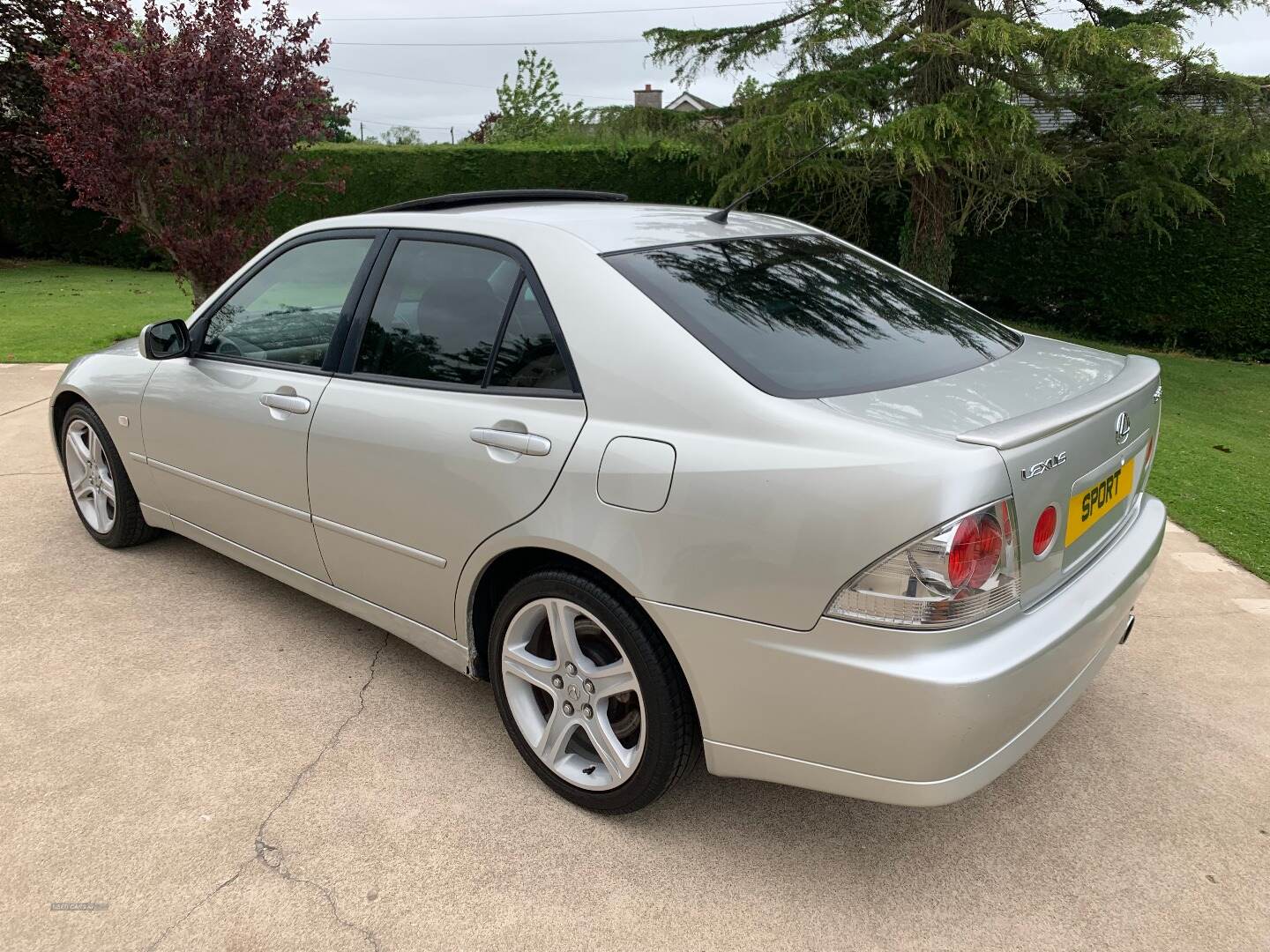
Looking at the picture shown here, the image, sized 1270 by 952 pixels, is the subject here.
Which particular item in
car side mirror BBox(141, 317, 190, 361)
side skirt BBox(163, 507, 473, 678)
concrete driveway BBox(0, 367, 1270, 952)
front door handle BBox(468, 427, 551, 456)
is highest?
car side mirror BBox(141, 317, 190, 361)

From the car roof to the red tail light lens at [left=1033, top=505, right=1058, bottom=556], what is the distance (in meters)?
1.29

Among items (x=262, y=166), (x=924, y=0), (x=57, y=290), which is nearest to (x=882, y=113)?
(x=924, y=0)

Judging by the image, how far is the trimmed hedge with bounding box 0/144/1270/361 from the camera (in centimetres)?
1122

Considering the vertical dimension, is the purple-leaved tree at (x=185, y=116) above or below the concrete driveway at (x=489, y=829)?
above

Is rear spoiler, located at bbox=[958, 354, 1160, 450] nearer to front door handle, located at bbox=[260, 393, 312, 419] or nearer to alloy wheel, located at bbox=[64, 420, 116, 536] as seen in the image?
front door handle, located at bbox=[260, 393, 312, 419]

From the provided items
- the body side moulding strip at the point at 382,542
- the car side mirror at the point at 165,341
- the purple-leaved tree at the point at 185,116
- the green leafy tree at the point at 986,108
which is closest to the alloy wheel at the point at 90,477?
the car side mirror at the point at 165,341

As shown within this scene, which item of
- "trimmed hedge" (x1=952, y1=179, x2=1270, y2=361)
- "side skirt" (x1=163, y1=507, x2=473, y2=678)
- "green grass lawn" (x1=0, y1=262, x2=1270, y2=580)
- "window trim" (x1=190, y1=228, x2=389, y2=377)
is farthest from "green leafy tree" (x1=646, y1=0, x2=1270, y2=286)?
"side skirt" (x1=163, y1=507, x2=473, y2=678)

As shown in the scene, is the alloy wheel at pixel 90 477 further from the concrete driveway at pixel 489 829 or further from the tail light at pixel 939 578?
the tail light at pixel 939 578

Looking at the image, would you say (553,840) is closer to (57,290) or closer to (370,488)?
(370,488)

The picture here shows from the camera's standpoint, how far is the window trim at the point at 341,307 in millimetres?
3055

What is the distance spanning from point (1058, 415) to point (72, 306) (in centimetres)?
1519

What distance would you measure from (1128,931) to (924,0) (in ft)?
33.0

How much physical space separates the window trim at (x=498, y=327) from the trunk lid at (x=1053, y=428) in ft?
2.45

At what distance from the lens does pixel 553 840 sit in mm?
2447
